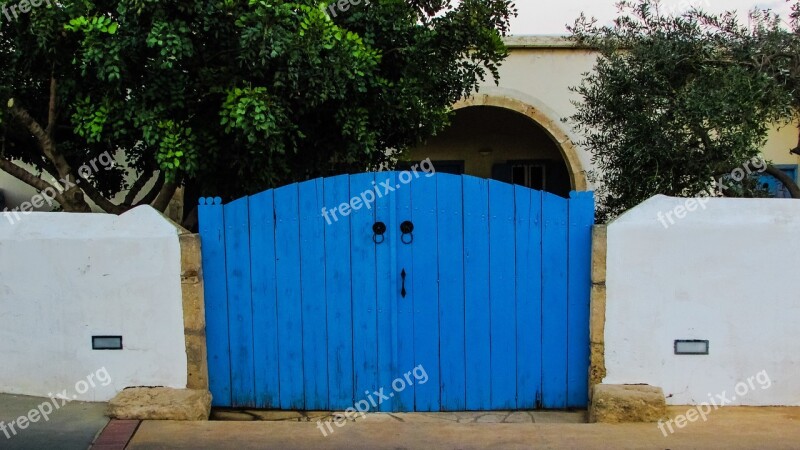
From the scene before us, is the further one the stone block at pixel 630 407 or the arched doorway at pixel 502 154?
the arched doorway at pixel 502 154

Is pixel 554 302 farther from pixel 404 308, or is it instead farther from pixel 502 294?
pixel 404 308

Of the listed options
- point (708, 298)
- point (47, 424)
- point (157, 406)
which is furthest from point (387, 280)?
point (47, 424)

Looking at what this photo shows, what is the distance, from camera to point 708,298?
4211 millimetres

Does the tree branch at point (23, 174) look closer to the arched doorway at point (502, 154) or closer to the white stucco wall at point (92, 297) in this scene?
the white stucco wall at point (92, 297)

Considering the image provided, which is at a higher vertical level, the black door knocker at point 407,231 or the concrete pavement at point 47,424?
the black door knocker at point 407,231

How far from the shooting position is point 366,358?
14.7 feet

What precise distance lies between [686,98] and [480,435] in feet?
9.33

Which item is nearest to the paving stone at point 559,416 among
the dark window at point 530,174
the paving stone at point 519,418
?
the paving stone at point 519,418

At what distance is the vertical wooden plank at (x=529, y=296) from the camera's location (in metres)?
4.33

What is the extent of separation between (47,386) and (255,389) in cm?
147

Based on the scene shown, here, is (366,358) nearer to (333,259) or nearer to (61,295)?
(333,259)

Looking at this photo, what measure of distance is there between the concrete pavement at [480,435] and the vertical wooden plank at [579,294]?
1.31 feet

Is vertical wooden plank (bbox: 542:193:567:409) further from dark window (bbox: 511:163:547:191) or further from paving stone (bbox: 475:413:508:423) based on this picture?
dark window (bbox: 511:163:547:191)

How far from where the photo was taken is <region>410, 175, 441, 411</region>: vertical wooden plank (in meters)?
4.36
